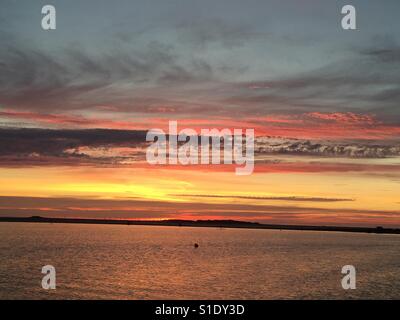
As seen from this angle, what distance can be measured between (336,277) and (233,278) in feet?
52.7

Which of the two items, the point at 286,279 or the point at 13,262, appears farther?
the point at 13,262

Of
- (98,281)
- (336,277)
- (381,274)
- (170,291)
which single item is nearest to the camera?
(170,291)

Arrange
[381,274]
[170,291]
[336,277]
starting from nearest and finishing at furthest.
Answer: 1. [170,291]
2. [336,277]
3. [381,274]

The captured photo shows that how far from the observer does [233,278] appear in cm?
7419
